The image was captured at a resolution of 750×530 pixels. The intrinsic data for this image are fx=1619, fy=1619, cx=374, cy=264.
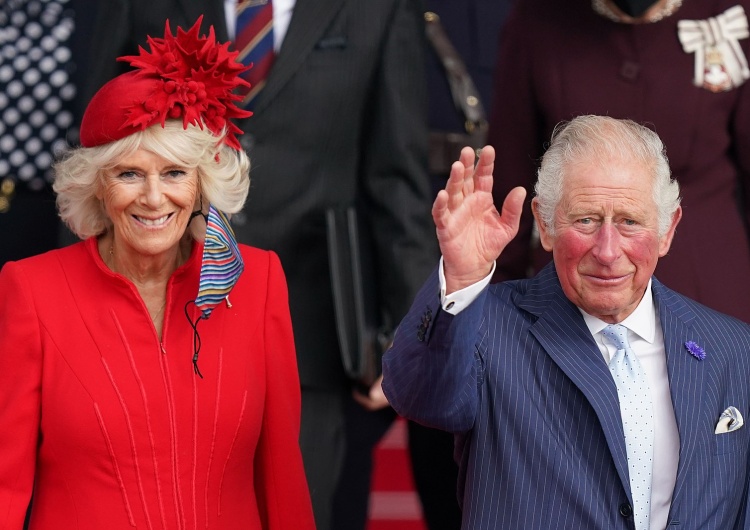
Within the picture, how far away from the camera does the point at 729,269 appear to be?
Result: 4102mm

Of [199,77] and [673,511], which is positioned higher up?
[199,77]

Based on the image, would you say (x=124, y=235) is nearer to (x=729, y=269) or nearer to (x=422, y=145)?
(x=422, y=145)

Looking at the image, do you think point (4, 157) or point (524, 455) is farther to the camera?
point (4, 157)

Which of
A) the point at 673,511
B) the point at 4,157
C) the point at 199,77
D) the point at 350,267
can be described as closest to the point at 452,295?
the point at 673,511

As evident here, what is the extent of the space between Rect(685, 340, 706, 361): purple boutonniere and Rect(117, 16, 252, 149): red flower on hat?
1.08 m

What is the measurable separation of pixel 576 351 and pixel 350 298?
1.04 meters

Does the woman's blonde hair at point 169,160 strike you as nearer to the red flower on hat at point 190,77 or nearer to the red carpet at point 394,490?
the red flower on hat at point 190,77

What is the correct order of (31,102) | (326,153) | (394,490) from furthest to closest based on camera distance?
(394,490)
(31,102)
(326,153)

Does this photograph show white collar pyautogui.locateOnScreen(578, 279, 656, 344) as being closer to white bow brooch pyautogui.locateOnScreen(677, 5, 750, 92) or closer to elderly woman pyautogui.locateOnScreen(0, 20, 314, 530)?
elderly woman pyautogui.locateOnScreen(0, 20, 314, 530)

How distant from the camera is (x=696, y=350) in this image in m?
3.22

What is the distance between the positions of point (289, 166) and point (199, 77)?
74 cm

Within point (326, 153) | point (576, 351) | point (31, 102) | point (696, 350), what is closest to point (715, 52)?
point (326, 153)

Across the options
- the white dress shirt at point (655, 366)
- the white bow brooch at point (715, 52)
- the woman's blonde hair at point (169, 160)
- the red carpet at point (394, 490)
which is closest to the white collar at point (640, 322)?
the white dress shirt at point (655, 366)

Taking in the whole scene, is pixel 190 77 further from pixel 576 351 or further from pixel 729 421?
pixel 729 421
